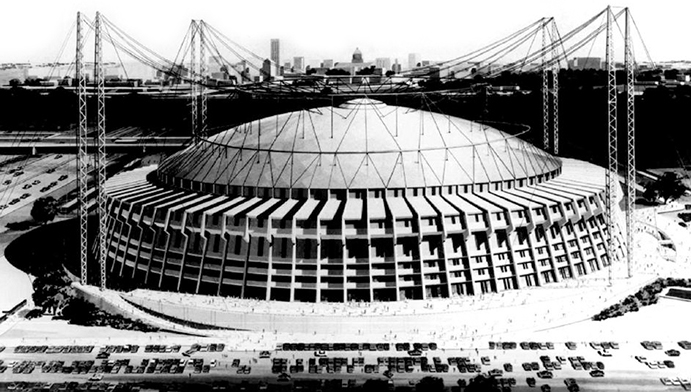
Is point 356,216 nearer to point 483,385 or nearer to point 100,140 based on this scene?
point 100,140

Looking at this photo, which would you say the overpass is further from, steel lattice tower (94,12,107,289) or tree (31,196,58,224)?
steel lattice tower (94,12,107,289)

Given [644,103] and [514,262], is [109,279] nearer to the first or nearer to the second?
[514,262]

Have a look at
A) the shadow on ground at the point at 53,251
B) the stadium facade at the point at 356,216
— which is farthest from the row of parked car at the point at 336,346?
the shadow on ground at the point at 53,251

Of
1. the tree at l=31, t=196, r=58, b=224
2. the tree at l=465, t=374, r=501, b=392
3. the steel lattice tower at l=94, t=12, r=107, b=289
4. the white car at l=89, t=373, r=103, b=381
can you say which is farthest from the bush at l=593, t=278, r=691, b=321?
the tree at l=31, t=196, r=58, b=224

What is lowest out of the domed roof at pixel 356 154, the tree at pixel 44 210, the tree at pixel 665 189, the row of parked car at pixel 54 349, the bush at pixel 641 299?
the row of parked car at pixel 54 349

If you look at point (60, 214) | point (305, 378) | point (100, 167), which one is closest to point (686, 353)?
point (305, 378)

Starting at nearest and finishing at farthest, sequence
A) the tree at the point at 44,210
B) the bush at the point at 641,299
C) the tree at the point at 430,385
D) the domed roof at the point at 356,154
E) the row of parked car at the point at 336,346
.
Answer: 1. the tree at the point at 430,385
2. the row of parked car at the point at 336,346
3. the bush at the point at 641,299
4. the domed roof at the point at 356,154
5. the tree at the point at 44,210

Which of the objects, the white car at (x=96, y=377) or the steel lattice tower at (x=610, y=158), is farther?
the steel lattice tower at (x=610, y=158)

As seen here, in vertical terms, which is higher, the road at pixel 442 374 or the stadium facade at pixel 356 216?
the stadium facade at pixel 356 216

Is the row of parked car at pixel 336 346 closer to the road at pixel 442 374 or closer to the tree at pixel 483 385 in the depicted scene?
the road at pixel 442 374
